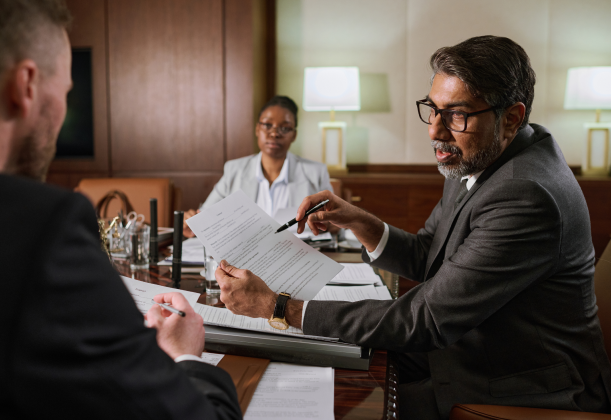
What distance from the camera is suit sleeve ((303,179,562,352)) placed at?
100 cm

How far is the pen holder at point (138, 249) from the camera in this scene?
162cm

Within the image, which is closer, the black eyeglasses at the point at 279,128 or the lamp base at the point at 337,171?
the black eyeglasses at the point at 279,128

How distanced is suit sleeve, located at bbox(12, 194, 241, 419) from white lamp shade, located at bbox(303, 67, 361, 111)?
319 cm

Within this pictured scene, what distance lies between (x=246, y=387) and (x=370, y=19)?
3.72 meters

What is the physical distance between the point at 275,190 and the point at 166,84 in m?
1.59

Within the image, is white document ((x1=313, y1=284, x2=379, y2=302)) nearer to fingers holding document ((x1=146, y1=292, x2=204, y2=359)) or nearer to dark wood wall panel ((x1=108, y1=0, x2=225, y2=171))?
fingers holding document ((x1=146, y1=292, x2=204, y2=359))

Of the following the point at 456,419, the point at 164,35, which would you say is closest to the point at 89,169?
the point at 164,35

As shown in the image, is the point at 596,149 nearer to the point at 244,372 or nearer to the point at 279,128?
the point at 279,128

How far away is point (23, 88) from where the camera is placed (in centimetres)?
51

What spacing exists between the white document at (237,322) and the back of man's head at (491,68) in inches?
28.3

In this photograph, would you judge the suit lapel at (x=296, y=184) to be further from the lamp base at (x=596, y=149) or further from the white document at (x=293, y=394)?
the lamp base at (x=596, y=149)

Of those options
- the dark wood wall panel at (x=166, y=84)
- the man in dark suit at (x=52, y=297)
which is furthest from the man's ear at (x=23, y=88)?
the dark wood wall panel at (x=166, y=84)

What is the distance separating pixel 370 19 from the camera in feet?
12.9

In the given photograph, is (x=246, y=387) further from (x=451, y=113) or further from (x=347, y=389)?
(x=451, y=113)
